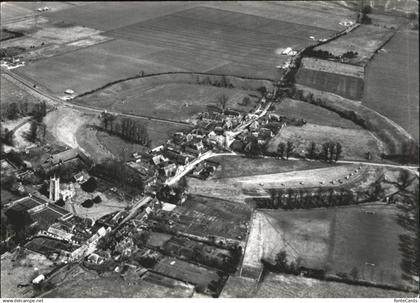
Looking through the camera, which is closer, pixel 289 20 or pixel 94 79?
pixel 94 79

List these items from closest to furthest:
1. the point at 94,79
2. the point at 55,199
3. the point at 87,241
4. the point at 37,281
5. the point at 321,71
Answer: the point at 37,281 < the point at 87,241 < the point at 55,199 < the point at 94,79 < the point at 321,71

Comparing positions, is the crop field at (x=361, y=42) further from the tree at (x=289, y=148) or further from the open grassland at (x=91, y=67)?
the tree at (x=289, y=148)

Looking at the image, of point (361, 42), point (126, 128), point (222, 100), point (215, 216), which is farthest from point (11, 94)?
point (361, 42)

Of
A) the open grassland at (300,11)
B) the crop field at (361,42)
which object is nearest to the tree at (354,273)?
the crop field at (361,42)

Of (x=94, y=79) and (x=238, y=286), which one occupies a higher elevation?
(x=94, y=79)

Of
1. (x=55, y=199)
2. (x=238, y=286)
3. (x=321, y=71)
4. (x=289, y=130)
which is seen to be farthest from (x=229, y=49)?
(x=238, y=286)

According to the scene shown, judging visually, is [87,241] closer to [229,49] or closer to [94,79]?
[94,79]

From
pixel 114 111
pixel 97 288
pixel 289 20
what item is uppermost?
pixel 289 20
